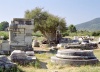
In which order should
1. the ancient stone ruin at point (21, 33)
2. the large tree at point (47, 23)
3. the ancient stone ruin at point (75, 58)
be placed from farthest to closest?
the large tree at point (47, 23), the ancient stone ruin at point (21, 33), the ancient stone ruin at point (75, 58)

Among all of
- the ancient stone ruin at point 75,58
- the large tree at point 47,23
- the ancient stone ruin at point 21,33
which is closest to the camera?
the ancient stone ruin at point 75,58

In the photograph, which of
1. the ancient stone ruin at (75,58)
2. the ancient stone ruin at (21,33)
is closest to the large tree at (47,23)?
the ancient stone ruin at (21,33)

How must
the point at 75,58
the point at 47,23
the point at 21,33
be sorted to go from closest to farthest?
the point at 75,58 < the point at 21,33 < the point at 47,23

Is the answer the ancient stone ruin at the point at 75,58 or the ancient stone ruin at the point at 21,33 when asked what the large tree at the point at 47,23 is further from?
the ancient stone ruin at the point at 75,58

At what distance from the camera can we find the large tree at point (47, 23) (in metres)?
38.5

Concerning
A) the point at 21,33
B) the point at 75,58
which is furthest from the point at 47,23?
the point at 75,58

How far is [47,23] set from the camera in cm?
3809

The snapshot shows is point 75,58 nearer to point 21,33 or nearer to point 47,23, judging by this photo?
point 21,33

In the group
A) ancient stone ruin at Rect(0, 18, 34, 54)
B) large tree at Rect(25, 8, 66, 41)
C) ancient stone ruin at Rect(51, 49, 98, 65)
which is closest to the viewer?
ancient stone ruin at Rect(51, 49, 98, 65)

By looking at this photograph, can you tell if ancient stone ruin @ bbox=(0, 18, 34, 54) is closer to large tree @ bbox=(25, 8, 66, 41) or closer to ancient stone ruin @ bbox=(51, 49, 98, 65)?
ancient stone ruin @ bbox=(51, 49, 98, 65)

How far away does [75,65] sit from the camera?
14.7 m

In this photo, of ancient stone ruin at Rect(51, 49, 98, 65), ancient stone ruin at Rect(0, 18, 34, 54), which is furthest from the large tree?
ancient stone ruin at Rect(51, 49, 98, 65)

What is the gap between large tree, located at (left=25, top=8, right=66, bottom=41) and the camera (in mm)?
38531

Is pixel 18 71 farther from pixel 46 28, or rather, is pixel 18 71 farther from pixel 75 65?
pixel 46 28
